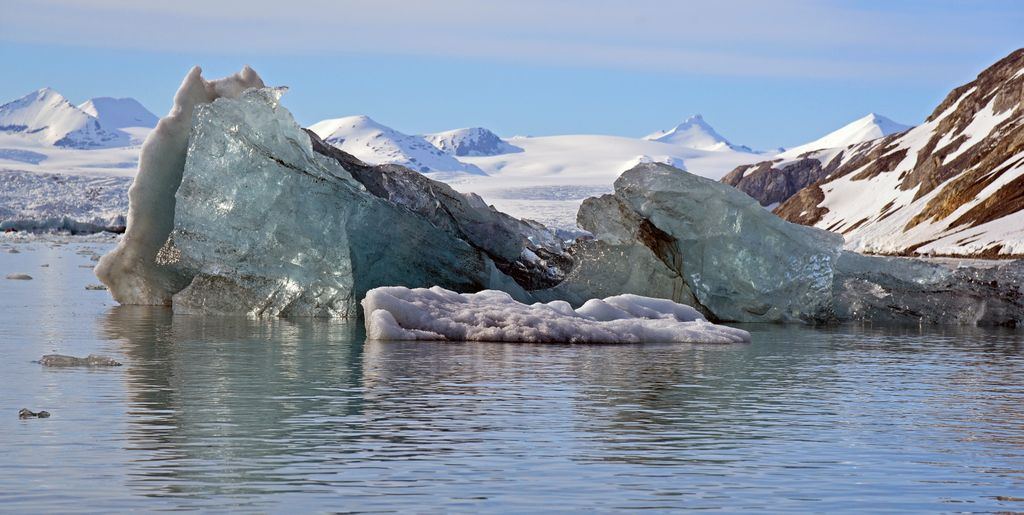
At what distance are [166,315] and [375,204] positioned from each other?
18.8 ft

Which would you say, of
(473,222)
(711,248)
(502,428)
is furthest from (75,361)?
(711,248)

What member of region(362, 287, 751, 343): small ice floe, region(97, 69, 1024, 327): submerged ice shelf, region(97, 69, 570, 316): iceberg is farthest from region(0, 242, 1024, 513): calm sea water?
region(97, 69, 1024, 327): submerged ice shelf

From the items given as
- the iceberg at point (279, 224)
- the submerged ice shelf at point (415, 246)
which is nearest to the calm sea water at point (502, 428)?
the iceberg at point (279, 224)

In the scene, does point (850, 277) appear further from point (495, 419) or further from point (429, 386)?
point (495, 419)

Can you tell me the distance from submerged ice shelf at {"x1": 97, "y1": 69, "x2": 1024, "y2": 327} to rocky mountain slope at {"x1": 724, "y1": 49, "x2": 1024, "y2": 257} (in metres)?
42.8

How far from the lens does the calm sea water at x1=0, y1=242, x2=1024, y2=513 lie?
35.7ft

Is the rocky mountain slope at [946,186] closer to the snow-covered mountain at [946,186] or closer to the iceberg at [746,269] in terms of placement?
the snow-covered mountain at [946,186]

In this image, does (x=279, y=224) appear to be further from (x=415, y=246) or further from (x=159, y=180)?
(x=159, y=180)

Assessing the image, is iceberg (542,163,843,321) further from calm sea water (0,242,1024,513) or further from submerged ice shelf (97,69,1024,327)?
calm sea water (0,242,1024,513)

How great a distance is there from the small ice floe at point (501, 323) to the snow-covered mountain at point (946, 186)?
2075 inches

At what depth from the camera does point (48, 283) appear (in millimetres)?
52531

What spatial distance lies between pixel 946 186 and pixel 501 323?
300 feet

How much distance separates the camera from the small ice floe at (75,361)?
1995 cm

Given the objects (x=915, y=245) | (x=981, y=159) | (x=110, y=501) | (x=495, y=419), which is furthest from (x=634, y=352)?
(x=981, y=159)
